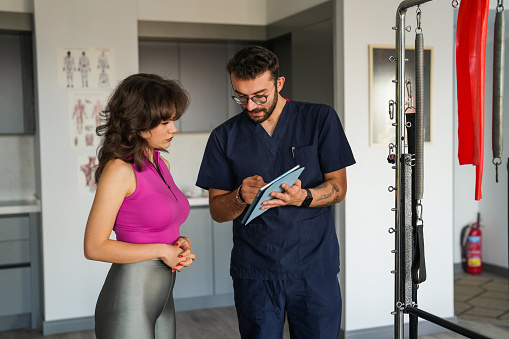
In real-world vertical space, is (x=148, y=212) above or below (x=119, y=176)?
below

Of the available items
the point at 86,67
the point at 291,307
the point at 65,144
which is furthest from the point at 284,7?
the point at 291,307

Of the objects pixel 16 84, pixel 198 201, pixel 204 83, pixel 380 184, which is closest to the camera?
pixel 380 184

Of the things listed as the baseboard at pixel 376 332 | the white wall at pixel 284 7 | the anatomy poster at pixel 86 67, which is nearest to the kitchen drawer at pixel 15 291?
the anatomy poster at pixel 86 67

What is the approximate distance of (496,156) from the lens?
1854 mm

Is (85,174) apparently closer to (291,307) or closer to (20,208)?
(20,208)

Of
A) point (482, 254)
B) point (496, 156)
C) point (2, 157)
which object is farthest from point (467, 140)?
point (482, 254)

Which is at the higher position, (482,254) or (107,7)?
(107,7)

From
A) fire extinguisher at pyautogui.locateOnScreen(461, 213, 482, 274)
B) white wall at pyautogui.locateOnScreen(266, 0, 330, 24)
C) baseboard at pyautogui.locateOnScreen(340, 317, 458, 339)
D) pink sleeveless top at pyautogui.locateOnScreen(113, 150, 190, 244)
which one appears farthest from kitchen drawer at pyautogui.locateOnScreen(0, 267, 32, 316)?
fire extinguisher at pyautogui.locateOnScreen(461, 213, 482, 274)

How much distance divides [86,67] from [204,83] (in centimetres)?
113

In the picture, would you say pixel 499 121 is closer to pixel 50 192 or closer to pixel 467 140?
pixel 467 140

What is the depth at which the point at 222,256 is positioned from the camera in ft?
16.1

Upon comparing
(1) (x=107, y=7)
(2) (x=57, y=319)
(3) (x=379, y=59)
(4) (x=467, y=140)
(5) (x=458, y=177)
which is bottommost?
(2) (x=57, y=319)

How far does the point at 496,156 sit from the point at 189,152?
378 centimetres

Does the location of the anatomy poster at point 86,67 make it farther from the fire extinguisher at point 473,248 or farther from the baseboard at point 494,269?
the baseboard at point 494,269
